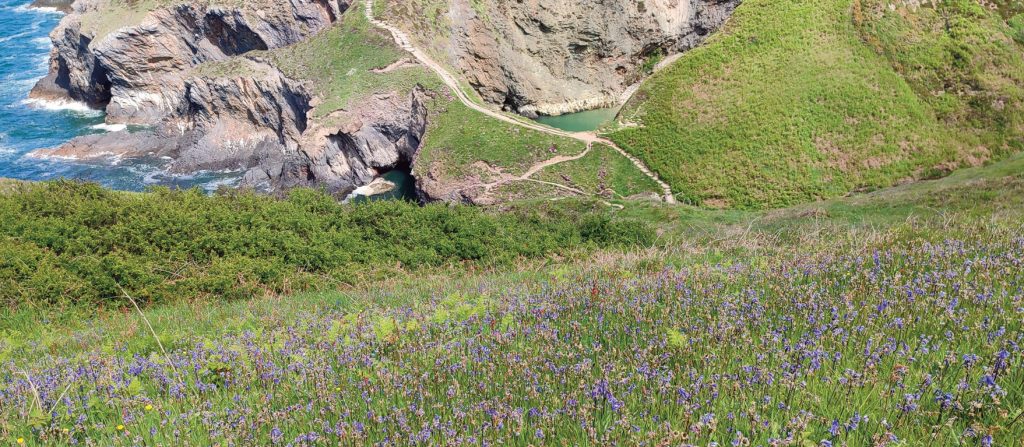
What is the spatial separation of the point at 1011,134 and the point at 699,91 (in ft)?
69.4

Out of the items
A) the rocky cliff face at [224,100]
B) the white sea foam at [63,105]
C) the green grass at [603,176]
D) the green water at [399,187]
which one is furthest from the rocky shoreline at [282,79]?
the green grass at [603,176]

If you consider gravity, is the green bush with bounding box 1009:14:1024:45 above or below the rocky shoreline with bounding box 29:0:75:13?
below

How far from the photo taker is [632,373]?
4398 mm

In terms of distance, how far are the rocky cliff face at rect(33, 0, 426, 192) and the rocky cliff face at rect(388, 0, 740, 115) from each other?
11.4 meters

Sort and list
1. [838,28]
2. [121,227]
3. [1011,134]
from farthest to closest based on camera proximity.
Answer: [838,28] < [1011,134] < [121,227]

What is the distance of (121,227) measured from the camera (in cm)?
2066

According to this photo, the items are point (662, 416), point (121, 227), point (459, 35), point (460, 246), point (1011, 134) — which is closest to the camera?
point (662, 416)

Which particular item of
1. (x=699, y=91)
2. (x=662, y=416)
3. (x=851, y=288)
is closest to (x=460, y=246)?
(x=851, y=288)

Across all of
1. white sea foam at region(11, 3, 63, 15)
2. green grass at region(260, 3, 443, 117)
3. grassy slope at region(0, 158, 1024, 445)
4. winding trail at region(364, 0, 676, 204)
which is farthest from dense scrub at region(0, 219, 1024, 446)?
white sea foam at region(11, 3, 63, 15)

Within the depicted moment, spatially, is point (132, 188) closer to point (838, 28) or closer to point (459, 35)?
point (459, 35)

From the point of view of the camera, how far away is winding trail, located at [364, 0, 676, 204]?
147ft

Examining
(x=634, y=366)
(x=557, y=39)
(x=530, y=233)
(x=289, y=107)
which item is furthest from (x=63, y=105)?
(x=634, y=366)

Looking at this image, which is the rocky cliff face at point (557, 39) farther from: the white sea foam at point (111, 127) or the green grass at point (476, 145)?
the white sea foam at point (111, 127)

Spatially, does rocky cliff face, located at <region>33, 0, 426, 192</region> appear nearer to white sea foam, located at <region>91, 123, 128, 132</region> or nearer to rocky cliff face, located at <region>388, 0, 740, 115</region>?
white sea foam, located at <region>91, 123, 128, 132</region>
